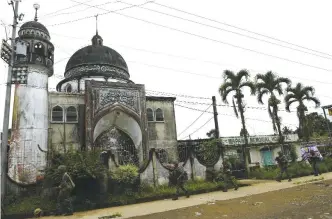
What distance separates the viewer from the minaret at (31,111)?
13.1m

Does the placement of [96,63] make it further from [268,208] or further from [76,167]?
[268,208]

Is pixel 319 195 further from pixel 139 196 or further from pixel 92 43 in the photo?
pixel 92 43

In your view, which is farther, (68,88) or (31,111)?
(68,88)

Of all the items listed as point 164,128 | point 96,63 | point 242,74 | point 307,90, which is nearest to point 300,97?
point 307,90

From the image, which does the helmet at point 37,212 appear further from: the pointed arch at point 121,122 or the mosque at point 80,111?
the pointed arch at point 121,122

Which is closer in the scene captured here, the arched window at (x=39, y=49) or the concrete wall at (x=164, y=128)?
the arched window at (x=39, y=49)

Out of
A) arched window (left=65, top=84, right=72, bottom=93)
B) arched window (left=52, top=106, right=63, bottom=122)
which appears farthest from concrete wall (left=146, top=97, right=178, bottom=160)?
arched window (left=52, top=106, right=63, bottom=122)

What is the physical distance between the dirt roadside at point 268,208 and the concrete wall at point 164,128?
Result: 36.2ft

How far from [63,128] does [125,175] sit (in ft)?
27.5

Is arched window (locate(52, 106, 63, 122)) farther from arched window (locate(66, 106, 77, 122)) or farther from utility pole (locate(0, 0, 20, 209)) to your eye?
utility pole (locate(0, 0, 20, 209))

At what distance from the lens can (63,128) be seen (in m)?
18.3

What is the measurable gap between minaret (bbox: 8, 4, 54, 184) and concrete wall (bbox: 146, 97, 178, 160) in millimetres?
8050

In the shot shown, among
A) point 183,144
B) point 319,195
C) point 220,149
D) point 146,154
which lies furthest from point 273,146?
point 319,195

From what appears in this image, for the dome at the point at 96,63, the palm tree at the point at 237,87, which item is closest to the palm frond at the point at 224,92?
the palm tree at the point at 237,87
